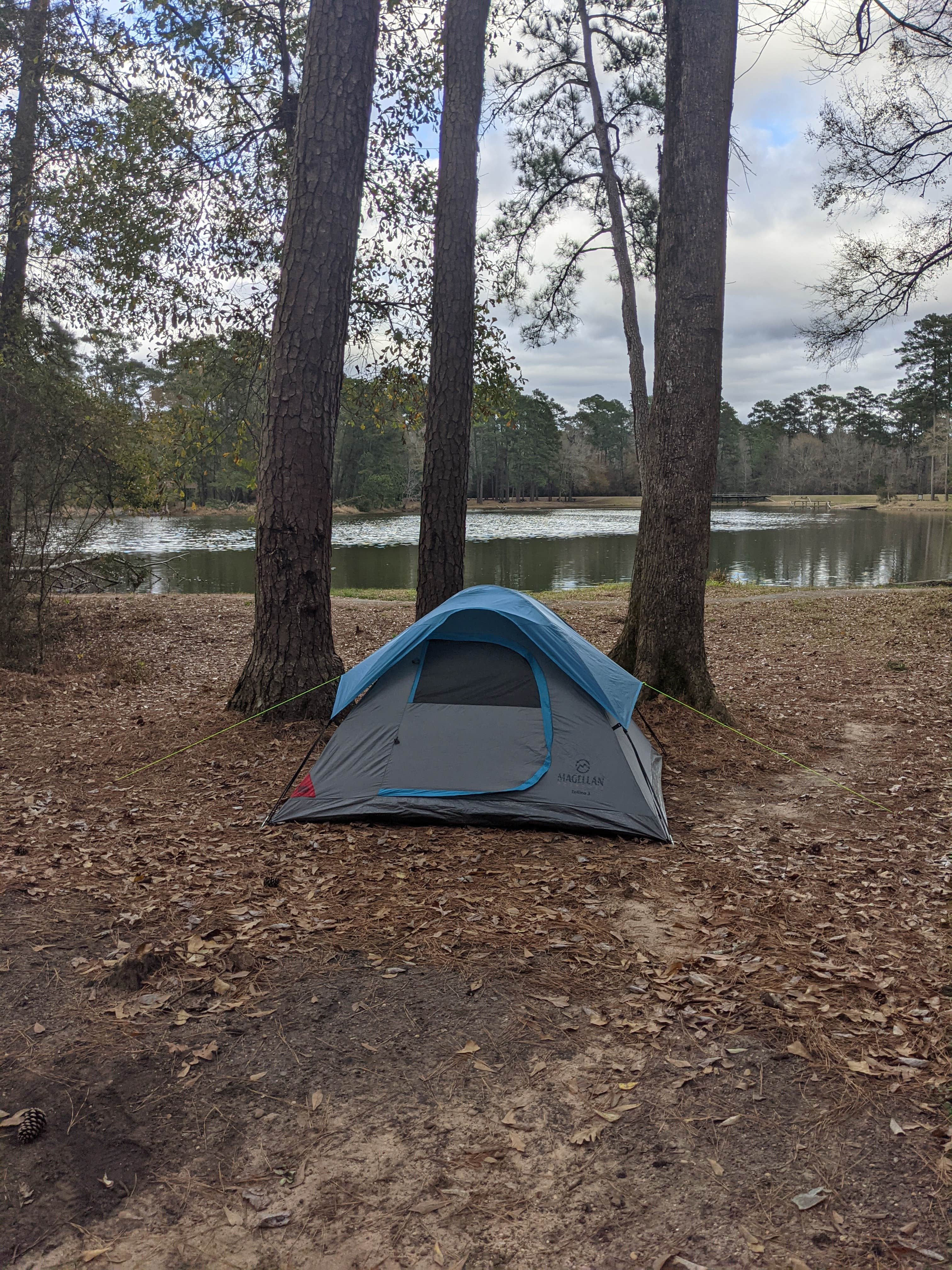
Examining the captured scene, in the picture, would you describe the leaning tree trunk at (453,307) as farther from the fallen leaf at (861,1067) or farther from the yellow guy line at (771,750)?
the fallen leaf at (861,1067)

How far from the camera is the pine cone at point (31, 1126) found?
7.30 feet

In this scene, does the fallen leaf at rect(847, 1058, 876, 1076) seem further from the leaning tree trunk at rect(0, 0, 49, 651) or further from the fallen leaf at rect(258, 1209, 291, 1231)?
the leaning tree trunk at rect(0, 0, 49, 651)

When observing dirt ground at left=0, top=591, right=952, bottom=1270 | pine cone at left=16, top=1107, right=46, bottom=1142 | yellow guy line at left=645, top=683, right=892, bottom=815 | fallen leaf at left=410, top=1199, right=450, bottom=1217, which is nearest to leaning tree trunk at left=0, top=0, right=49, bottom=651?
dirt ground at left=0, top=591, right=952, bottom=1270

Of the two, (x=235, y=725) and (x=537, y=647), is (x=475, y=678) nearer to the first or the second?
(x=537, y=647)

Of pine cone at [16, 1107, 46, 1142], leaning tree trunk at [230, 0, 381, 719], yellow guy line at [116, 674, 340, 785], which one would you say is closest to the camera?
pine cone at [16, 1107, 46, 1142]

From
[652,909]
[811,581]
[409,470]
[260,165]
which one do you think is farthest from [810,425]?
[652,909]

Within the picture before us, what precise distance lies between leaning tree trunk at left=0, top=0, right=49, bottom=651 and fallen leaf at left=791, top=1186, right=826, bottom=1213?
871 centimetres

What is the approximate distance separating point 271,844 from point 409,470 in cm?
6157

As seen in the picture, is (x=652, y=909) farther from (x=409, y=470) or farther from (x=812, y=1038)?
(x=409, y=470)

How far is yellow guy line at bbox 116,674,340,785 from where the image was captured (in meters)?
5.46

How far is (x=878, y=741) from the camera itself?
609 centimetres

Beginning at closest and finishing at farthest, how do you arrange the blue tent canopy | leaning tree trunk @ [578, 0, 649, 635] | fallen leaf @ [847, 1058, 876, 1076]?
1. fallen leaf @ [847, 1058, 876, 1076]
2. the blue tent canopy
3. leaning tree trunk @ [578, 0, 649, 635]

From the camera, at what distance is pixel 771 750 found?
5742 millimetres

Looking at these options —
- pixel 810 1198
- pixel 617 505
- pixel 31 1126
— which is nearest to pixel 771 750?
pixel 810 1198
